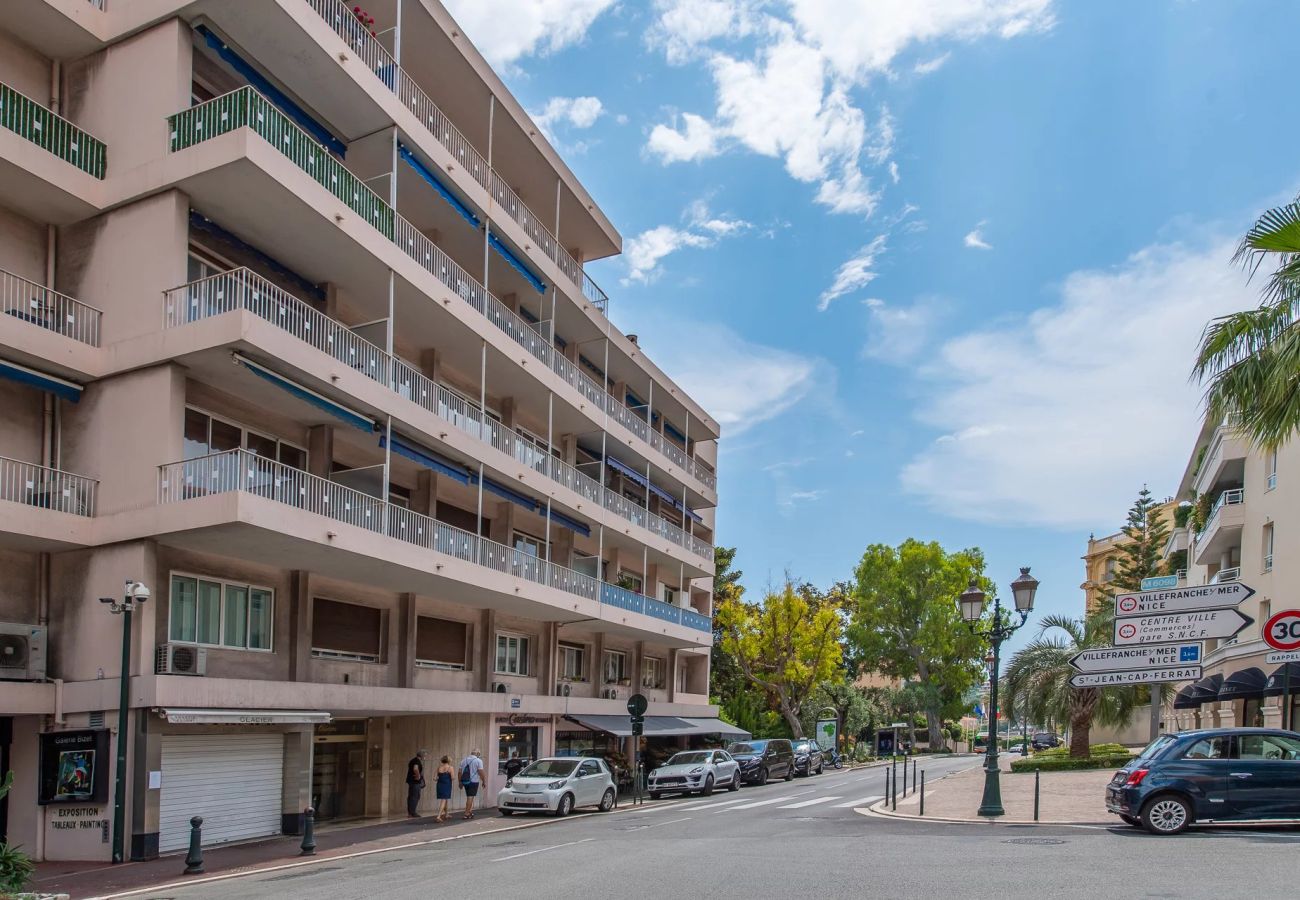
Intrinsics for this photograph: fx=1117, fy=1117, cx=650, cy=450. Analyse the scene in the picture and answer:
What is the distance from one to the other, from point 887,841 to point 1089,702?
23903 millimetres

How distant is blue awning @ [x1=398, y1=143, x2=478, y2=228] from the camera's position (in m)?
24.8

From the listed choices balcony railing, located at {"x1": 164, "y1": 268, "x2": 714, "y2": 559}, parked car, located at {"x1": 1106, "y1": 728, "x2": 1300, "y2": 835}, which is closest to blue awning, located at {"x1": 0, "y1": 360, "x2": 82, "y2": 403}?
balcony railing, located at {"x1": 164, "y1": 268, "x2": 714, "y2": 559}

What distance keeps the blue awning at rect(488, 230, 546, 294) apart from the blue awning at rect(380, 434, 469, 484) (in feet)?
20.0

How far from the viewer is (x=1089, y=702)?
123 ft

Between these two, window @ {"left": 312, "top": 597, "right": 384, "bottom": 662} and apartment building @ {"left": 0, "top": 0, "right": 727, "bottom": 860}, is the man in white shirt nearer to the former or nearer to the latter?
apartment building @ {"left": 0, "top": 0, "right": 727, "bottom": 860}

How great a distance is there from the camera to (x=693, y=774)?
33.1 meters

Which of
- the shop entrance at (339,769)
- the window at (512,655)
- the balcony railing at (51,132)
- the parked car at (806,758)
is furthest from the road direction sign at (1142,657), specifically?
the parked car at (806,758)

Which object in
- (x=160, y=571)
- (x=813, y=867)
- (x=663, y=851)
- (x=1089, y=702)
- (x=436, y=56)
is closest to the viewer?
(x=813, y=867)

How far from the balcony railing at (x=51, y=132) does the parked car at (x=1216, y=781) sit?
2016 cm

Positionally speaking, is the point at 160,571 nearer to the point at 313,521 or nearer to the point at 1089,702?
the point at 313,521

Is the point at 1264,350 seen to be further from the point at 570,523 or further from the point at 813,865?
the point at 570,523

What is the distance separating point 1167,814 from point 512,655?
65.4 ft

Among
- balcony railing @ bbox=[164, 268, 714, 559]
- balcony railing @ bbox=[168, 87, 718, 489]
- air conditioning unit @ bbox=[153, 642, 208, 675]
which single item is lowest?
air conditioning unit @ bbox=[153, 642, 208, 675]

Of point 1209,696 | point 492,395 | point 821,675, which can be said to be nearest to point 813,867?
point 492,395
